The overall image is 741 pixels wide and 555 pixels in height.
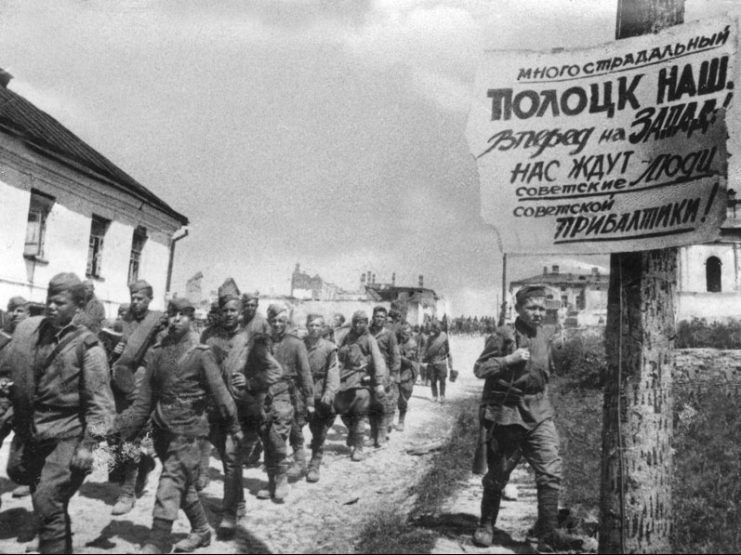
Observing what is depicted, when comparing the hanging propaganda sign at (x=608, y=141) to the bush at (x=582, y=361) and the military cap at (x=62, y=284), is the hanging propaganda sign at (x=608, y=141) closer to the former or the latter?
the military cap at (x=62, y=284)

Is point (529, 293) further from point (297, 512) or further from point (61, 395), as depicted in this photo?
point (61, 395)

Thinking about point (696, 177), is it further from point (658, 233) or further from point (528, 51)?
point (528, 51)

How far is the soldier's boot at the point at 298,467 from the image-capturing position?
6.97 m

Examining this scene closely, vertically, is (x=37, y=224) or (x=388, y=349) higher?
(x=37, y=224)

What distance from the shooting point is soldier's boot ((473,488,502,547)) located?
455cm

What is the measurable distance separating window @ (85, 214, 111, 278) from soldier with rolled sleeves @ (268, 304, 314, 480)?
12.3m

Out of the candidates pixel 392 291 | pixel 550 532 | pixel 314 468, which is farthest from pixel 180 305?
pixel 392 291

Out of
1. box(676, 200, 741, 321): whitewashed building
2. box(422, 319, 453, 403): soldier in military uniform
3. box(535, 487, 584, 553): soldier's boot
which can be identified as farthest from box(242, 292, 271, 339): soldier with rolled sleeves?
box(676, 200, 741, 321): whitewashed building

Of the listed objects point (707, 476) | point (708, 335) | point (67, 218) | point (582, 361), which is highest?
point (67, 218)

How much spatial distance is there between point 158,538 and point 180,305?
182 cm

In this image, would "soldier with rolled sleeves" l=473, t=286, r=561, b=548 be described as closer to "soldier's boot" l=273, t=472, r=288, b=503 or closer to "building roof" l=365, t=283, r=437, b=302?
"soldier's boot" l=273, t=472, r=288, b=503

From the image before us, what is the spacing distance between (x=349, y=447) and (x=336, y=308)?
37.8 meters

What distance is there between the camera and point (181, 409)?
4531 millimetres

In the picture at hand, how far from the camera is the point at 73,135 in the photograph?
20.6m
